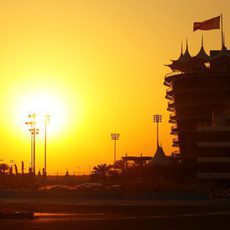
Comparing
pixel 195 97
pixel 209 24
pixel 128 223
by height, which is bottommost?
pixel 128 223

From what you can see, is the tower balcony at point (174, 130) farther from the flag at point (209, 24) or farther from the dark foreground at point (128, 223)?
the dark foreground at point (128, 223)

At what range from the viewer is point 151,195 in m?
79.1

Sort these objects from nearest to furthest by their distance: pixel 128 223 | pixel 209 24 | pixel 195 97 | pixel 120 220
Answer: pixel 128 223
pixel 120 220
pixel 209 24
pixel 195 97

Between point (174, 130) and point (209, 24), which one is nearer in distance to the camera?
point (209, 24)

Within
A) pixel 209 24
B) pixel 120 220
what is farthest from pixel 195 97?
pixel 120 220

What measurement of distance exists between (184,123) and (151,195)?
67.7 meters

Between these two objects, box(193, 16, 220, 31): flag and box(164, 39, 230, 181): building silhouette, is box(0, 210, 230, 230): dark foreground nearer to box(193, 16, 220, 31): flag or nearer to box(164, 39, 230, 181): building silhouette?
box(193, 16, 220, 31): flag

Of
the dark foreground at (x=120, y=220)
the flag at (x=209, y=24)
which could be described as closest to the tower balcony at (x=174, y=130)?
the flag at (x=209, y=24)

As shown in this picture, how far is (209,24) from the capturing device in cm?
10969

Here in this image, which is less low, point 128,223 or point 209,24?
point 209,24

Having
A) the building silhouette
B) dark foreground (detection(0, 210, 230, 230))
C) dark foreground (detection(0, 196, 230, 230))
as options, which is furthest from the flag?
dark foreground (detection(0, 210, 230, 230))

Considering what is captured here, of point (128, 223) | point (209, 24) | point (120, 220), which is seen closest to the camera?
point (128, 223)

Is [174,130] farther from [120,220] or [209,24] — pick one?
[120,220]

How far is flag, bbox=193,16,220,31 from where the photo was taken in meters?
109
